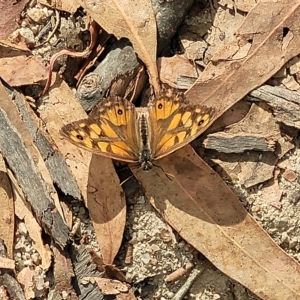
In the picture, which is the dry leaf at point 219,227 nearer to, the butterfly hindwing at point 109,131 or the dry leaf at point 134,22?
the butterfly hindwing at point 109,131

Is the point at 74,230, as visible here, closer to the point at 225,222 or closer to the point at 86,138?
the point at 86,138

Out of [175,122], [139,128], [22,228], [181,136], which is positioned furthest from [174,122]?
[22,228]

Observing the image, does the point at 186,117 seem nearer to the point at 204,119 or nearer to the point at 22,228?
the point at 204,119

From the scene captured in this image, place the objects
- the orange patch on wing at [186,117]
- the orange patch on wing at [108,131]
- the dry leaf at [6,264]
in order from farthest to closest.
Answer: the dry leaf at [6,264]
the orange patch on wing at [108,131]
the orange patch on wing at [186,117]

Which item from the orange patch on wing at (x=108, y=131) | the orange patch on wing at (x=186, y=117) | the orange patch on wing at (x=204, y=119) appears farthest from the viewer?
the orange patch on wing at (x=108, y=131)

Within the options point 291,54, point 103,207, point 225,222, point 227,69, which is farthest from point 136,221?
point 291,54

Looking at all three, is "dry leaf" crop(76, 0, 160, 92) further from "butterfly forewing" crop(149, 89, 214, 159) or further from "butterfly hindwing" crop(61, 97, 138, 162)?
"butterfly hindwing" crop(61, 97, 138, 162)

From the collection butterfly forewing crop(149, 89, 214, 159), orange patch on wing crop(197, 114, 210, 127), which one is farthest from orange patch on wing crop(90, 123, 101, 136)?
orange patch on wing crop(197, 114, 210, 127)

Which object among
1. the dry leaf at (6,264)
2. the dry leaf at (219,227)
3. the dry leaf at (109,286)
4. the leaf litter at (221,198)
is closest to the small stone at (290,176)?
the leaf litter at (221,198)
